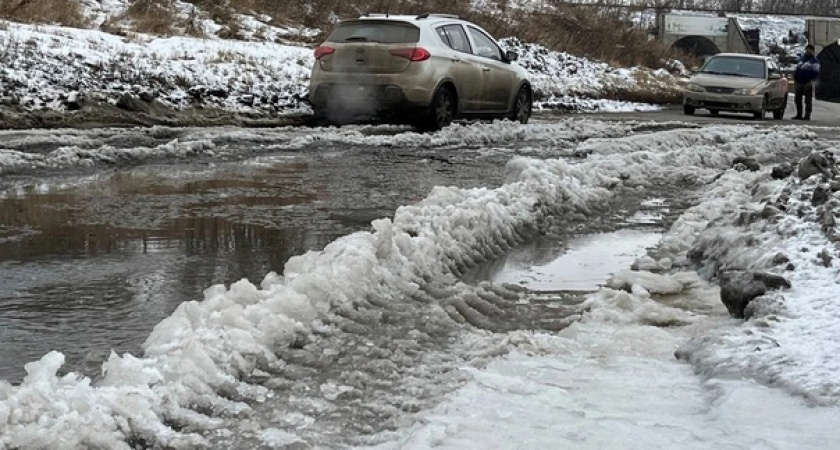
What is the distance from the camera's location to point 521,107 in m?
17.0

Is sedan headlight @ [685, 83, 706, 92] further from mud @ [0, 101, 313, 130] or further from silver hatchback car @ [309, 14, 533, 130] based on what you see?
mud @ [0, 101, 313, 130]

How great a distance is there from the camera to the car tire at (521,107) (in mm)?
16766

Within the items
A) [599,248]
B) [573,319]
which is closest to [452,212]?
[599,248]

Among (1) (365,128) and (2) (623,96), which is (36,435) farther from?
(2) (623,96)

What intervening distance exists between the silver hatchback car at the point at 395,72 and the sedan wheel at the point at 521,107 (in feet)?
5.84

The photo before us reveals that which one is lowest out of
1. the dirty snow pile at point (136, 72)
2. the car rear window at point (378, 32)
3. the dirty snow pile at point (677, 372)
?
the dirty snow pile at point (677, 372)

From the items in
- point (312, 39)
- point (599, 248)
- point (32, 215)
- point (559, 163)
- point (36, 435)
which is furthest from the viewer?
point (312, 39)

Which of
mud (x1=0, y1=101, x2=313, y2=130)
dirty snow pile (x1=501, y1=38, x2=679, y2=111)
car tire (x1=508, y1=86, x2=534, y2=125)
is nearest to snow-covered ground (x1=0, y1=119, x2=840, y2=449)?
mud (x1=0, y1=101, x2=313, y2=130)

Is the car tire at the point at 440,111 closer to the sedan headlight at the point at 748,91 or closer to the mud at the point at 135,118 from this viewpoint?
the mud at the point at 135,118

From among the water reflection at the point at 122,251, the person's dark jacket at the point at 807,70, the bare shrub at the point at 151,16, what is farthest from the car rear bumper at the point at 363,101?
the person's dark jacket at the point at 807,70

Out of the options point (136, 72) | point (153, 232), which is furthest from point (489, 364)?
point (136, 72)

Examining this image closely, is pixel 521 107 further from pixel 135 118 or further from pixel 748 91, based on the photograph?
pixel 748 91

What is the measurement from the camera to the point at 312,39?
1037 inches

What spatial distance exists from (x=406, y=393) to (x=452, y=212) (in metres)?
2.69
